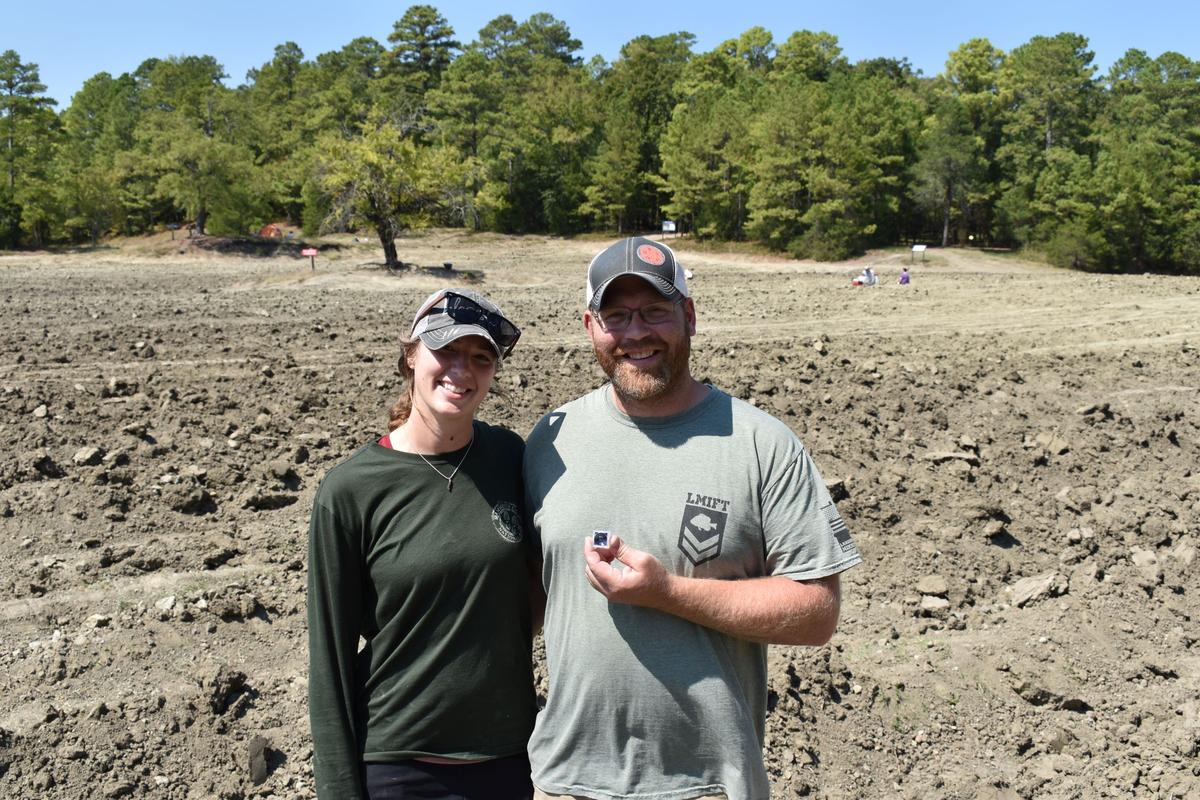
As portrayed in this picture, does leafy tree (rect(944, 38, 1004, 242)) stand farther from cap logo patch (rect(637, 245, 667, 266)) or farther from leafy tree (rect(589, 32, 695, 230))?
cap logo patch (rect(637, 245, 667, 266))

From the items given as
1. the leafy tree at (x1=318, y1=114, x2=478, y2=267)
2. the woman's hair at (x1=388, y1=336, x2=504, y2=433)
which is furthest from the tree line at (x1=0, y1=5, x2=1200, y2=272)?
the woman's hair at (x1=388, y1=336, x2=504, y2=433)

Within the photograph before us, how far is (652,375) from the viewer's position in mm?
2432

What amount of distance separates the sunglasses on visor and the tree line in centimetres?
2785

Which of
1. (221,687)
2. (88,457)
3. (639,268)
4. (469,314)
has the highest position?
(639,268)

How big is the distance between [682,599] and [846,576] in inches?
191

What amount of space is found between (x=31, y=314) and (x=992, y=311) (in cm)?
1968

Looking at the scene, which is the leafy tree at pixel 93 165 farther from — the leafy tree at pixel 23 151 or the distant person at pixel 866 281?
the distant person at pixel 866 281

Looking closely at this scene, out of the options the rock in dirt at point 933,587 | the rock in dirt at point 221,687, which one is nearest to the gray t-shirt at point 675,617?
the rock in dirt at point 221,687

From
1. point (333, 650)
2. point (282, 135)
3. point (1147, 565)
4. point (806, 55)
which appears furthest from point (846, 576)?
point (806, 55)

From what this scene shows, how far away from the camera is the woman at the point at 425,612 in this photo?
7.91 ft

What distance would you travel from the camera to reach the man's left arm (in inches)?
85.7

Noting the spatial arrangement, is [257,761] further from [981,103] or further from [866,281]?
[981,103]

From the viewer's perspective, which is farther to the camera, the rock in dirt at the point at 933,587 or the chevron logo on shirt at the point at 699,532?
the rock in dirt at the point at 933,587

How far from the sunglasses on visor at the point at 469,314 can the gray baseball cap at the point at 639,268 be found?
0.30 metres
